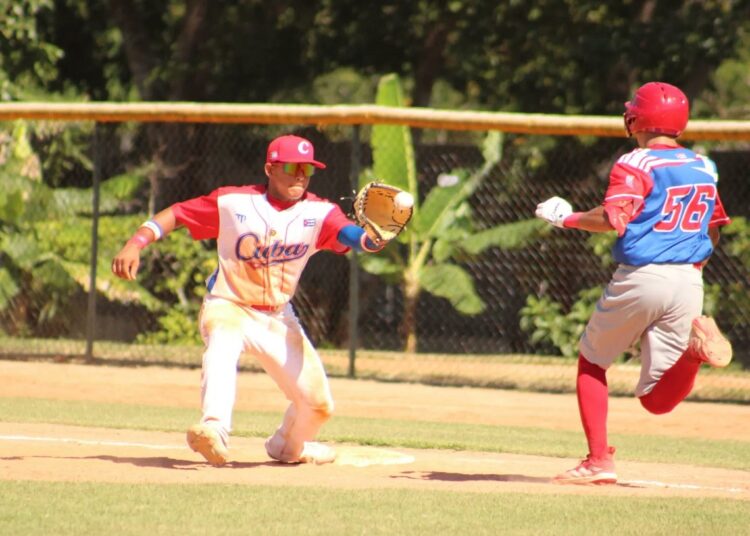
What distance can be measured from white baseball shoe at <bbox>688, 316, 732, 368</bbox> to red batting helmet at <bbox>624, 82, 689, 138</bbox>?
91cm

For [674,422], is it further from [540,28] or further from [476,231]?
[540,28]

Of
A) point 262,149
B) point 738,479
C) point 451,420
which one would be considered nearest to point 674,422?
point 451,420

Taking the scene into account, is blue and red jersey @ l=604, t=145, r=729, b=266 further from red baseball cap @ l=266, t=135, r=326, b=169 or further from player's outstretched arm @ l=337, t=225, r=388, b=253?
red baseball cap @ l=266, t=135, r=326, b=169

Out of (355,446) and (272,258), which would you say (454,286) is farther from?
(272,258)

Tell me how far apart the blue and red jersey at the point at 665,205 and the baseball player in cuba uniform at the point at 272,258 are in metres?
1.27

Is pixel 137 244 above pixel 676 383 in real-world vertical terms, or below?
above

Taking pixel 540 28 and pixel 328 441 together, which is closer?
pixel 328 441

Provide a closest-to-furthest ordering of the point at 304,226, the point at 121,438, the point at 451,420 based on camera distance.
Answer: the point at 304,226 < the point at 121,438 < the point at 451,420

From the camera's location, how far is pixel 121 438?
784cm

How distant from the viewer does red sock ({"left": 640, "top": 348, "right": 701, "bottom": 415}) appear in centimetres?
600

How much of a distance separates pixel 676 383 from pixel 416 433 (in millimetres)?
3034

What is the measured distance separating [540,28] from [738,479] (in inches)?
446

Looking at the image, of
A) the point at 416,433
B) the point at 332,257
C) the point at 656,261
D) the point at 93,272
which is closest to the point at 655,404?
the point at 656,261

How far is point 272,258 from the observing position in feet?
21.8
